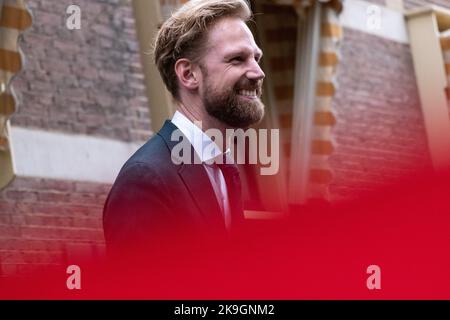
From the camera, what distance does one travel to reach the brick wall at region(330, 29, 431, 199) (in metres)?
7.50

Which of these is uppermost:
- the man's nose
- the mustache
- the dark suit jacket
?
the man's nose

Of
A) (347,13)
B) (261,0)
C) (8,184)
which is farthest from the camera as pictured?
(347,13)

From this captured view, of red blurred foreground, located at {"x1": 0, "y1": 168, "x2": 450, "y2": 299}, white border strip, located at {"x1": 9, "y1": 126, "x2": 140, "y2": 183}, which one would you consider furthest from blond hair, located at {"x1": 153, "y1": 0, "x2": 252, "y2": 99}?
white border strip, located at {"x1": 9, "y1": 126, "x2": 140, "y2": 183}

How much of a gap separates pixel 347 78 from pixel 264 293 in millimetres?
5138

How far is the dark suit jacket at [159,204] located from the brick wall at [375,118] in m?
5.21

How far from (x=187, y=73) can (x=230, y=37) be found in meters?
0.12

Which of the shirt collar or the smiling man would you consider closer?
the smiling man

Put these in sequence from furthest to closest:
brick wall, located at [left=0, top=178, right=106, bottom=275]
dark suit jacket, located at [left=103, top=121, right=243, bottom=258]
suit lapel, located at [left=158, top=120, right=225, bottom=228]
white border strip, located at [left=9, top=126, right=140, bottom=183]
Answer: white border strip, located at [left=9, top=126, right=140, bottom=183]
brick wall, located at [left=0, top=178, right=106, bottom=275]
suit lapel, located at [left=158, top=120, right=225, bottom=228]
dark suit jacket, located at [left=103, top=121, right=243, bottom=258]

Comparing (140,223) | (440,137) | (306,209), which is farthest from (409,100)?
(140,223)

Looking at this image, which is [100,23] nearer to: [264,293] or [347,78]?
[347,78]

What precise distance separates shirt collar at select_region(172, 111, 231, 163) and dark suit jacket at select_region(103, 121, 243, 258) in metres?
0.03

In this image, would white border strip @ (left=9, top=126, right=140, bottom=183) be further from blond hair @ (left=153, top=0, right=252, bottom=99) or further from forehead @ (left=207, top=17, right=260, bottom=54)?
forehead @ (left=207, top=17, right=260, bottom=54)

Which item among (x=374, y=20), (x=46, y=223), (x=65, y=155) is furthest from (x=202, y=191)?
(x=374, y=20)

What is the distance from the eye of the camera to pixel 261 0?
20.9 feet
